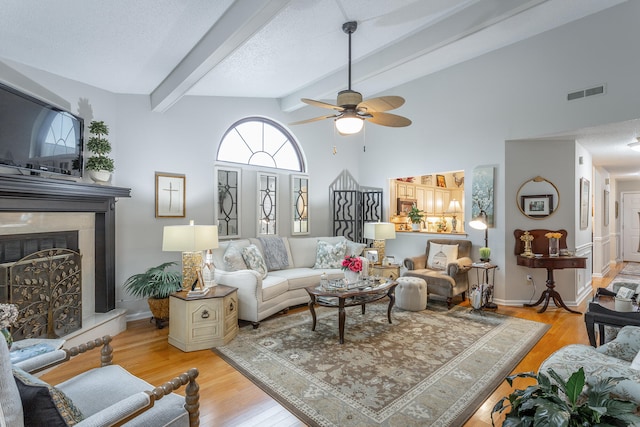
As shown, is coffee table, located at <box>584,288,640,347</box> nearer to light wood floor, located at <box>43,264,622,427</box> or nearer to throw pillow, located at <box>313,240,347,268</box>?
light wood floor, located at <box>43,264,622,427</box>

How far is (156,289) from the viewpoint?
376 centimetres

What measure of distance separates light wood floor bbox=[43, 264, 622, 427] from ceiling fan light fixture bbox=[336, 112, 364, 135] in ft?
7.62

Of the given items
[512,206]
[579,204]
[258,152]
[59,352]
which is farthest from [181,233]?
[579,204]

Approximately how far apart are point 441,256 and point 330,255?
175cm

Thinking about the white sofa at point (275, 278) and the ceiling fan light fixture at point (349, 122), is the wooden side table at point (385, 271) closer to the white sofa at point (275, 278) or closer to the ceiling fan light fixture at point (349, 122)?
the white sofa at point (275, 278)

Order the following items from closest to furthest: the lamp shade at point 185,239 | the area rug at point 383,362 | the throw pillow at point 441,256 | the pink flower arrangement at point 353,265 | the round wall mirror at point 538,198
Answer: the area rug at point 383,362
the lamp shade at point 185,239
the pink flower arrangement at point 353,265
the round wall mirror at point 538,198
the throw pillow at point 441,256

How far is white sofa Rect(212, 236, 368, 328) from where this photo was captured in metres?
3.76

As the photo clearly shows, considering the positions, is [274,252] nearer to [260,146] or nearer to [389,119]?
[260,146]

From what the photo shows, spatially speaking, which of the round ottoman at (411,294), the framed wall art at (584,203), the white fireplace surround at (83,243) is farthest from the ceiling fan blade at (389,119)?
the framed wall art at (584,203)

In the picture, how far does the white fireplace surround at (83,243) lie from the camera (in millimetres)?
2852

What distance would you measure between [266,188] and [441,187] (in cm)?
463

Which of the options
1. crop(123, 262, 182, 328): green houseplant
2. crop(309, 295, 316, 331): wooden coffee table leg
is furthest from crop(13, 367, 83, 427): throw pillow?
crop(123, 262, 182, 328): green houseplant

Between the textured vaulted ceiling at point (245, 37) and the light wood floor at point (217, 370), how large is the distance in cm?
264

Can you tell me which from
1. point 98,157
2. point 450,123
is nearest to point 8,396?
point 98,157
